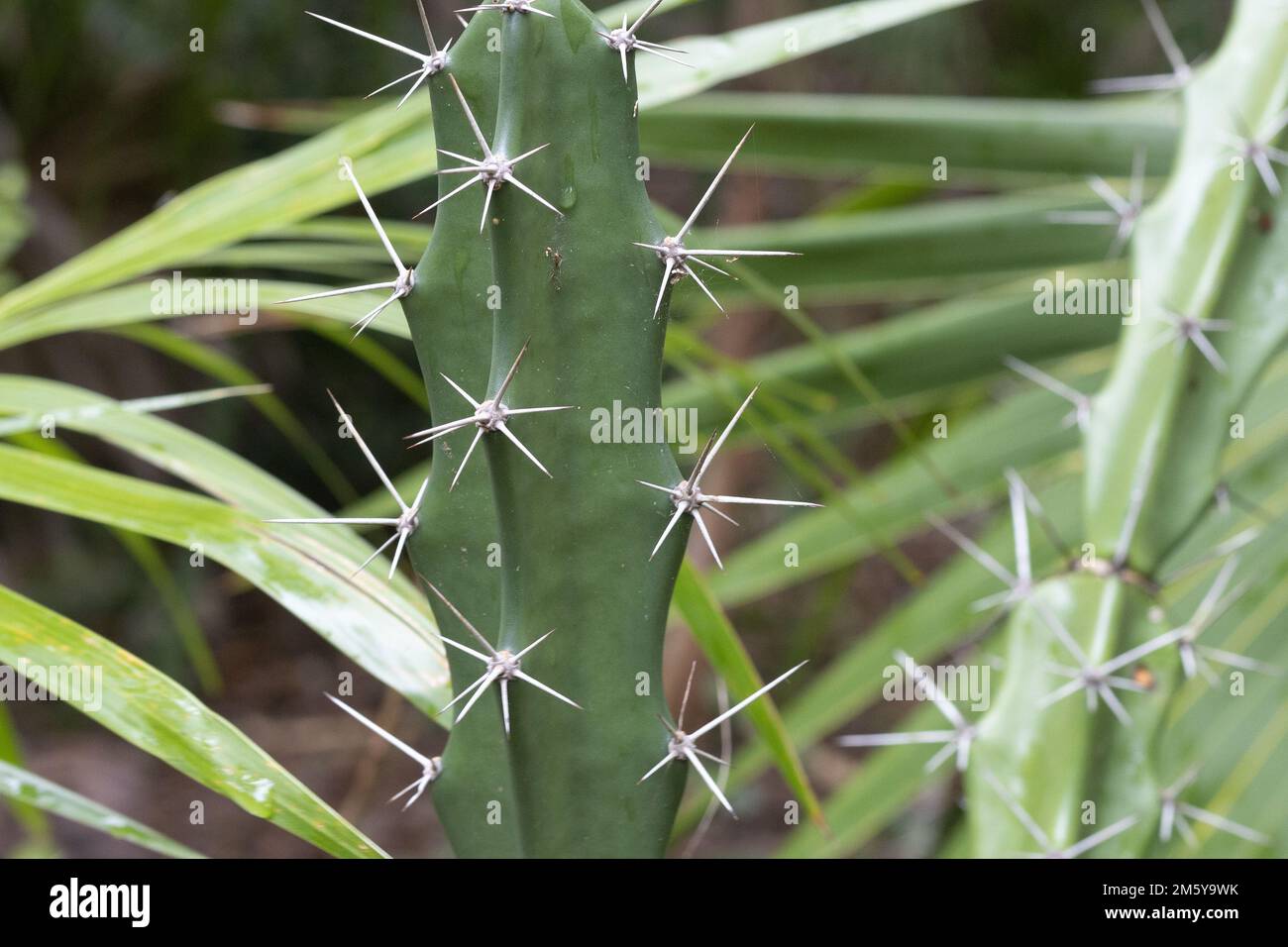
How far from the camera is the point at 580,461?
0.40 metres

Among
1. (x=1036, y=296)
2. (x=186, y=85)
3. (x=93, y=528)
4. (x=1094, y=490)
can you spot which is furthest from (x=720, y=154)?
(x=93, y=528)

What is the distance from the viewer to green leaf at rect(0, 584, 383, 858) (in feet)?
1.32

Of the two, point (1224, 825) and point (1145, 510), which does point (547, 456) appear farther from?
point (1224, 825)

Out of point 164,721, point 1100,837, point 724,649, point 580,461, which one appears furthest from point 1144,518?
point 164,721

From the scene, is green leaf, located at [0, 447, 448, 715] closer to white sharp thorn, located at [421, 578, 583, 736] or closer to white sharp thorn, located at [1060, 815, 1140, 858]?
white sharp thorn, located at [421, 578, 583, 736]

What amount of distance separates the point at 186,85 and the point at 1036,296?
65.4 inches

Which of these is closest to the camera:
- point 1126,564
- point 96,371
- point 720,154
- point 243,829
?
point 1126,564

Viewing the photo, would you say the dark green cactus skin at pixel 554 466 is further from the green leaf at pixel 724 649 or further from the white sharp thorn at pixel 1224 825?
the white sharp thorn at pixel 1224 825

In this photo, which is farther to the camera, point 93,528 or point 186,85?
point 93,528

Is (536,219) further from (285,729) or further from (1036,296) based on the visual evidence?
(285,729)

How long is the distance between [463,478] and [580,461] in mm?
56

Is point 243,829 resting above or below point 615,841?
below

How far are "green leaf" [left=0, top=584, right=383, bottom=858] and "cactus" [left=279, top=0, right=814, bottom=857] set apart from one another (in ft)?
0.16

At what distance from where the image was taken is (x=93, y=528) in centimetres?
258
